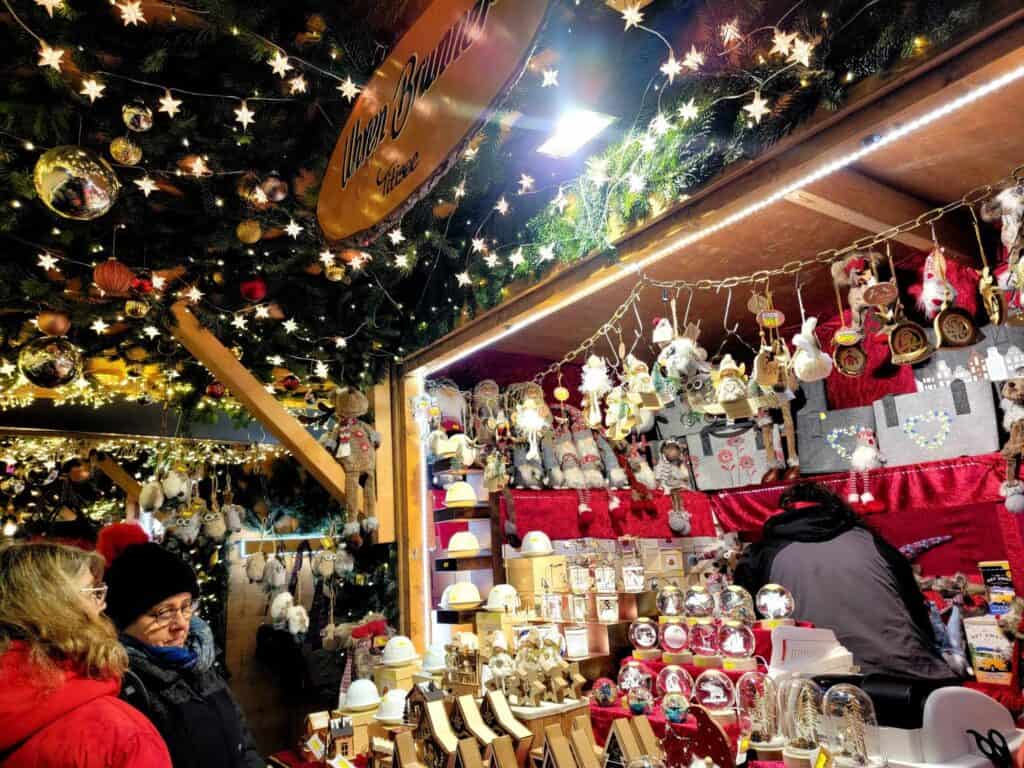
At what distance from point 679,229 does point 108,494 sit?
6.62 m

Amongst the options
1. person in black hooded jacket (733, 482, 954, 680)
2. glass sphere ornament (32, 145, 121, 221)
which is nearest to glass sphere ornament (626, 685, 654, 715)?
person in black hooded jacket (733, 482, 954, 680)

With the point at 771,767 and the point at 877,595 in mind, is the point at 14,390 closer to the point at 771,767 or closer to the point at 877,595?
the point at 771,767

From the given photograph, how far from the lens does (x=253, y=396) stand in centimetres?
410

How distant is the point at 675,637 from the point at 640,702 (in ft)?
1.59

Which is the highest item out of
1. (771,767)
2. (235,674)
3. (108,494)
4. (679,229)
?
(679,229)

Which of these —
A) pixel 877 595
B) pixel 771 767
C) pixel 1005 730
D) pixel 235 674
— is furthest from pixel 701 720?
pixel 235 674

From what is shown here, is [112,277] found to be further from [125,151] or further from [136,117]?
[136,117]

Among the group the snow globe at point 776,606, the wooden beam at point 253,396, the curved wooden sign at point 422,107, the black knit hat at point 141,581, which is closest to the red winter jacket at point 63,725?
the black knit hat at point 141,581

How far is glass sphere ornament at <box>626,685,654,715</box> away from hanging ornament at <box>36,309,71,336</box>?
3.46 meters

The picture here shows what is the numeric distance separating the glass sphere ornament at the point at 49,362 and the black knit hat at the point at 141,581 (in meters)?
1.42

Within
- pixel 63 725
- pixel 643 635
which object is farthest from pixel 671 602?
pixel 63 725

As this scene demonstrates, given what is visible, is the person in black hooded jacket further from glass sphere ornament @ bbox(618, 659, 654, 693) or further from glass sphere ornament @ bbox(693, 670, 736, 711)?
glass sphere ornament @ bbox(693, 670, 736, 711)

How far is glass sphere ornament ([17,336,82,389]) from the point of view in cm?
321

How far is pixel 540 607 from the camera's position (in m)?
3.81
